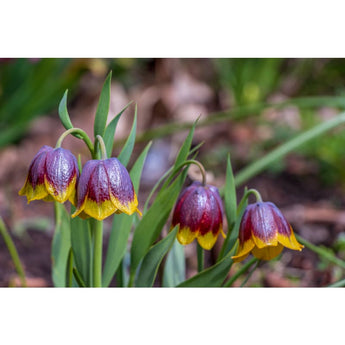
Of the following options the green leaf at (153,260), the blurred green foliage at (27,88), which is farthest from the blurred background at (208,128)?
the green leaf at (153,260)

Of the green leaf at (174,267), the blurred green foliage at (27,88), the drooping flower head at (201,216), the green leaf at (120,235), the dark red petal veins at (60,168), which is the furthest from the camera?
the blurred green foliage at (27,88)

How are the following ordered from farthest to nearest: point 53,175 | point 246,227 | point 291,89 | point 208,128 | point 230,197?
point 291,89 → point 208,128 → point 230,197 → point 246,227 → point 53,175

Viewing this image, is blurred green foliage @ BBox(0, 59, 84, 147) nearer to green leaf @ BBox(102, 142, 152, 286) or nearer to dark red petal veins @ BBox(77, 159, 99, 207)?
green leaf @ BBox(102, 142, 152, 286)

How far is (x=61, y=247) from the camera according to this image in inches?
40.1

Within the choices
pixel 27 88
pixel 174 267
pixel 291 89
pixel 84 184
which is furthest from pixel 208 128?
pixel 84 184

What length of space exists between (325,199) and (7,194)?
4.59 ft

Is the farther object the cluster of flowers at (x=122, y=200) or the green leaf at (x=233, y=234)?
the green leaf at (x=233, y=234)

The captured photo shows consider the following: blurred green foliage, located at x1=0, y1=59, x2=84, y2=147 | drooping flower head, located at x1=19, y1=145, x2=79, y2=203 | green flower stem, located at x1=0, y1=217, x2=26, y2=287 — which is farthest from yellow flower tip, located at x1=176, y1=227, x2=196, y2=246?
blurred green foliage, located at x1=0, y1=59, x2=84, y2=147

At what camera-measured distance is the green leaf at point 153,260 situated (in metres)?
0.91

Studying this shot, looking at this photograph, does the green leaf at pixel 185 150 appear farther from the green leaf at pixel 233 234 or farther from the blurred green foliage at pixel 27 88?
the blurred green foliage at pixel 27 88

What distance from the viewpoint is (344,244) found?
1.34 metres

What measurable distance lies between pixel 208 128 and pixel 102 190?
210 centimetres

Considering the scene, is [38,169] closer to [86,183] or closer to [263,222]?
[86,183]

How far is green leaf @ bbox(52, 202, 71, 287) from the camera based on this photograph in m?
1.00
